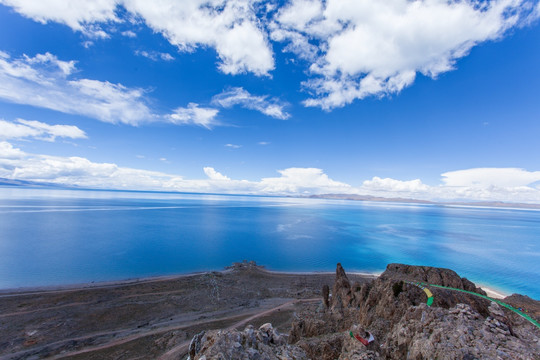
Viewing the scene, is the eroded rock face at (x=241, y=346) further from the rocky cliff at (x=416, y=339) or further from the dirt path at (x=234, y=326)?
the dirt path at (x=234, y=326)

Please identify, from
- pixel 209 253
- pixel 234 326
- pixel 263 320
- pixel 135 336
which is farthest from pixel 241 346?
pixel 209 253

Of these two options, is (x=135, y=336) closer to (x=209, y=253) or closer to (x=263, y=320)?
(x=263, y=320)

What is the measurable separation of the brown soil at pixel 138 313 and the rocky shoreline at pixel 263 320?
0.10 metres

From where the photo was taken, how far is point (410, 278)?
21.1 meters

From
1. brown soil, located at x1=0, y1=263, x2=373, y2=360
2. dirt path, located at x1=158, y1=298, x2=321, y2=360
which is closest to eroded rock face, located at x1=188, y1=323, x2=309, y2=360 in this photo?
dirt path, located at x1=158, y1=298, x2=321, y2=360

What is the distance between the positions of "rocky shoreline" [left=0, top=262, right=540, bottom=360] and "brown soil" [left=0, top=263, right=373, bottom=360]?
0.33ft

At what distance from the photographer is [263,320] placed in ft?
70.0

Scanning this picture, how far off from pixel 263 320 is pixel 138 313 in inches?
513

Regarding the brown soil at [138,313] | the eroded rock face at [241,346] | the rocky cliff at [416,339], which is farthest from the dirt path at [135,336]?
the eroded rock face at [241,346]

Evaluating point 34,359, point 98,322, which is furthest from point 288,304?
point 34,359

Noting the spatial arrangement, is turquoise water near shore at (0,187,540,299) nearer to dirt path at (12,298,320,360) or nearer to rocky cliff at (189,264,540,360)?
dirt path at (12,298,320,360)

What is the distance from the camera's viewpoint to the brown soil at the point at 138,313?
1675 centimetres

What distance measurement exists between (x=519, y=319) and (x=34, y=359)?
31.1m

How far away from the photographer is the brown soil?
1675cm
